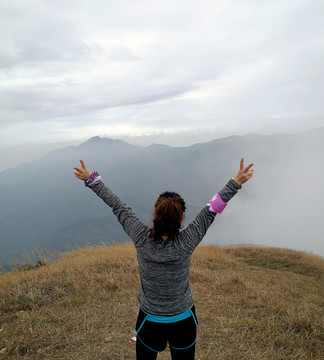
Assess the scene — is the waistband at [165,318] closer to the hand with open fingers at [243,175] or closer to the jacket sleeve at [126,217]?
the jacket sleeve at [126,217]

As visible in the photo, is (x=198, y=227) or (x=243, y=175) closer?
(x=198, y=227)

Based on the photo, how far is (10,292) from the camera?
670 cm

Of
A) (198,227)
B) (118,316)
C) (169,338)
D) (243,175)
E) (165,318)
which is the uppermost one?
(243,175)

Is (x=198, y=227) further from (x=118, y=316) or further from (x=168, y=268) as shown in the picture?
(x=118, y=316)

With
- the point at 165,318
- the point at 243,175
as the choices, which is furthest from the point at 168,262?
the point at 243,175

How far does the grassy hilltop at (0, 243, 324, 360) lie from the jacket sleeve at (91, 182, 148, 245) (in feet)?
10.5

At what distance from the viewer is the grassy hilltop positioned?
456 cm

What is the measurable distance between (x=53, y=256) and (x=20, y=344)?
6.36 metres

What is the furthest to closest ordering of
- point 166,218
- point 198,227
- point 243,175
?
point 243,175
point 198,227
point 166,218

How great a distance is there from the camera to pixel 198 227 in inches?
91.9

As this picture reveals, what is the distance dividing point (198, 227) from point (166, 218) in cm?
33

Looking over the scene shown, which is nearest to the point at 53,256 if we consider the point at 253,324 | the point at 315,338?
the point at 253,324

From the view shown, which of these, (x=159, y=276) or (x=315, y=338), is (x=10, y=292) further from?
(x=315, y=338)

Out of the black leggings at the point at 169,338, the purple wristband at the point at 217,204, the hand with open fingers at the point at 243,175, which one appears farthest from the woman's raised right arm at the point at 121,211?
the hand with open fingers at the point at 243,175
